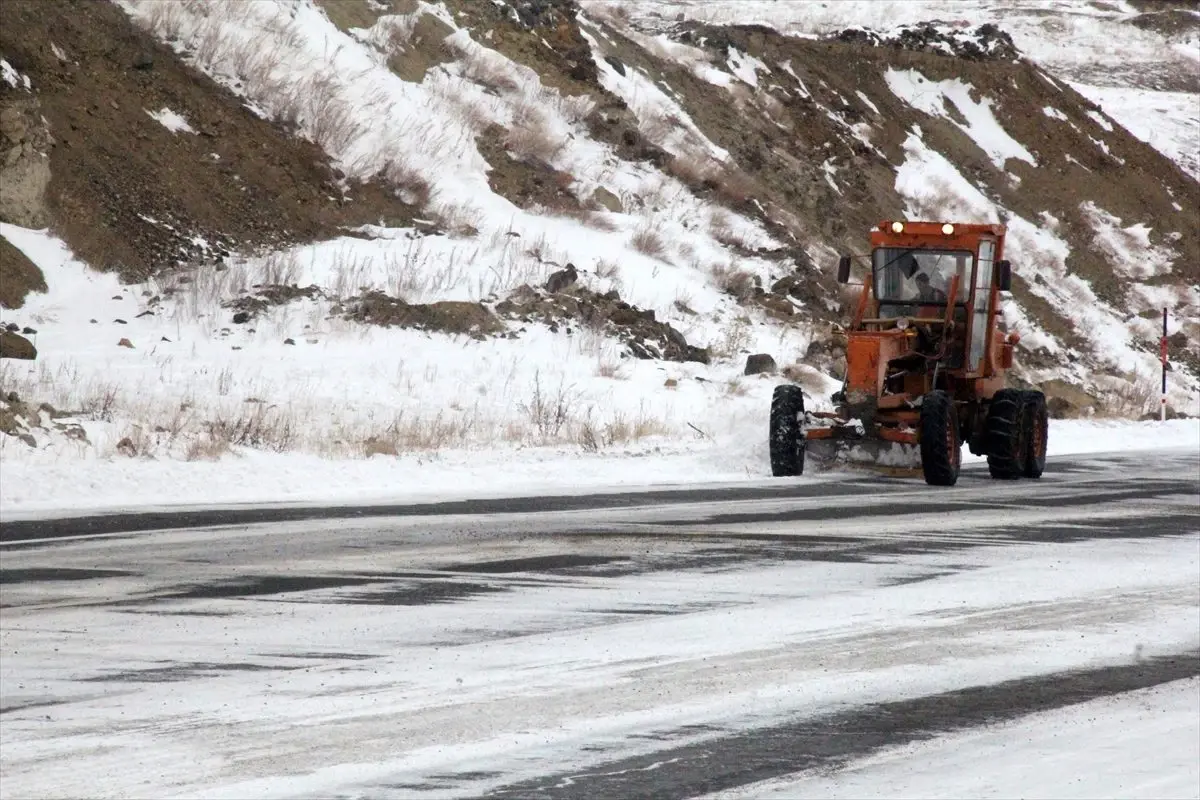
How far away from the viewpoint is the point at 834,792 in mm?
5691

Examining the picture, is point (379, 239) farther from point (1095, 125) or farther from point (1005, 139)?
point (1095, 125)

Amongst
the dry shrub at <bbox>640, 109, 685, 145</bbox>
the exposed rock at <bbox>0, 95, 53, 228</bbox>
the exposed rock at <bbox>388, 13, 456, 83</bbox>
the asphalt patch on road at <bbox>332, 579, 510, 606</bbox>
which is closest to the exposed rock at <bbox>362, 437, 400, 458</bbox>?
the asphalt patch on road at <bbox>332, 579, 510, 606</bbox>

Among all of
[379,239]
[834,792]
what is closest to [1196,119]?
[379,239]

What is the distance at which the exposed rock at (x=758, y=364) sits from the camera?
2606 centimetres

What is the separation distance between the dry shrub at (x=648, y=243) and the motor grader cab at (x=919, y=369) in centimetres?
1217

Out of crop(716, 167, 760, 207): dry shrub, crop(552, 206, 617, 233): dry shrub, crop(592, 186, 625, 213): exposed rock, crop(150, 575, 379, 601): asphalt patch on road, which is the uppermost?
crop(716, 167, 760, 207): dry shrub

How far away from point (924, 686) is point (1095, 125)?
5194cm

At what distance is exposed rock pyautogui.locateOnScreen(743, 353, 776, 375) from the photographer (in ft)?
85.5

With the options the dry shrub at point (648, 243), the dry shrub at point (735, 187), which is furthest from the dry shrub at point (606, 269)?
the dry shrub at point (735, 187)

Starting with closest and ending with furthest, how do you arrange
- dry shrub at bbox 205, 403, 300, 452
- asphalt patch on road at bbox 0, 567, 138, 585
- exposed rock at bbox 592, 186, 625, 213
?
asphalt patch on road at bbox 0, 567, 138, 585
dry shrub at bbox 205, 403, 300, 452
exposed rock at bbox 592, 186, 625, 213

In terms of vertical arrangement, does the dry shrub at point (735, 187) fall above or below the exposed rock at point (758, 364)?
above

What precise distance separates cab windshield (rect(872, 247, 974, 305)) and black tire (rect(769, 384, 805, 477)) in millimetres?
2114

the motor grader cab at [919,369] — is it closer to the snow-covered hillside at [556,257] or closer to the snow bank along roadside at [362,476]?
the snow bank along roadside at [362,476]

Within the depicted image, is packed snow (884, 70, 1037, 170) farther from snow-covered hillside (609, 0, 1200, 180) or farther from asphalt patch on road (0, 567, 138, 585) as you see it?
asphalt patch on road (0, 567, 138, 585)
